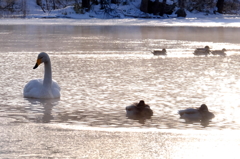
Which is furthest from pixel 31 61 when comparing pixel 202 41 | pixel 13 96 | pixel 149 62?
pixel 202 41

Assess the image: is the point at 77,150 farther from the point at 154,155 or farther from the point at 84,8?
the point at 84,8

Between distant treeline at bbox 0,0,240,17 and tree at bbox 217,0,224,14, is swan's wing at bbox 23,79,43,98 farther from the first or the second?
tree at bbox 217,0,224,14

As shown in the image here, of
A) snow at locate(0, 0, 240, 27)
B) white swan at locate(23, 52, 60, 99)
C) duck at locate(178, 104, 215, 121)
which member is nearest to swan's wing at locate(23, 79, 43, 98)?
white swan at locate(23, 52, 60, 99)

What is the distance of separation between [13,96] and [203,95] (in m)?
3.11

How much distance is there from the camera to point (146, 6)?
124 feet

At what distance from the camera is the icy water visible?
685 cm

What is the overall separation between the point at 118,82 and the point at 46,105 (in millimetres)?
2310

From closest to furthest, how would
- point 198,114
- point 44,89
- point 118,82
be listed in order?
point 198,114 → point 44,89 → point 118,82

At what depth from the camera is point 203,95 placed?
851 centimetres

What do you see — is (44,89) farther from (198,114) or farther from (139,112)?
(198,114)

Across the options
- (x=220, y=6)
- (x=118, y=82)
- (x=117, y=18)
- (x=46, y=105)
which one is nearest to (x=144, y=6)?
(x=117, y=18)

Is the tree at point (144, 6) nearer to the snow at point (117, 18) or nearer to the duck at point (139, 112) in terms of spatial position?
the snow at point (117, 18)

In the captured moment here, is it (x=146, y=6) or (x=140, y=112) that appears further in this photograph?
(x=146, y=6)

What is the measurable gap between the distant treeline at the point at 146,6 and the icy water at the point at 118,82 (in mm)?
17830
